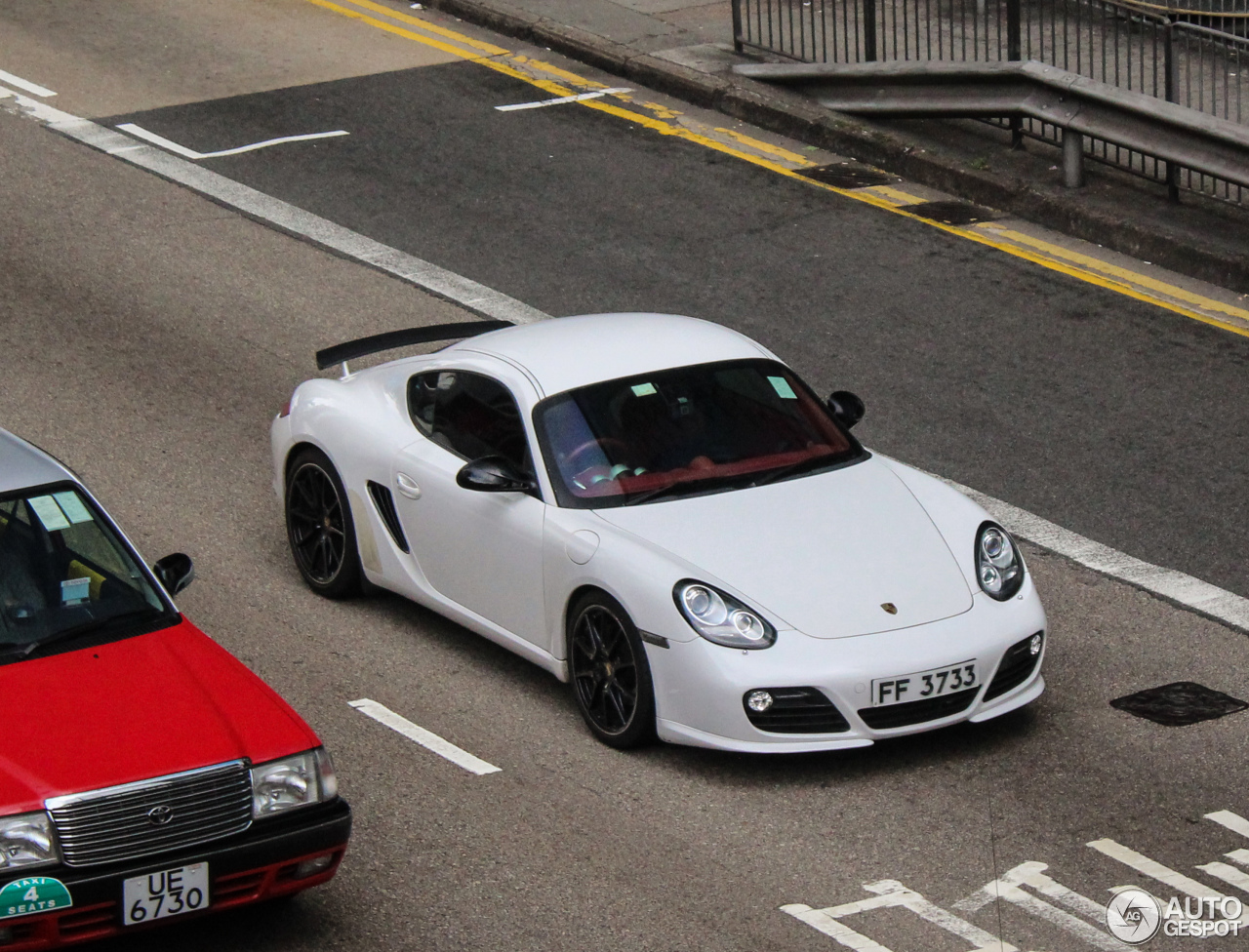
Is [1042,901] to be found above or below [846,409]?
below

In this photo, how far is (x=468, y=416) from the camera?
8.95 meters

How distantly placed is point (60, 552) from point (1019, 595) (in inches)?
146

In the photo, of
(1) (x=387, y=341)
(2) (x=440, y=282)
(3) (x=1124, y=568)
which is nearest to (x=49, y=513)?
(1) (x=387, y=341)

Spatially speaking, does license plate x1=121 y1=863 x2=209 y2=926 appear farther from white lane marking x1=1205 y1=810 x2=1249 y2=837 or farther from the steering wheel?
white lane marking x1=1205 y1=810 x2=1249 y2=837

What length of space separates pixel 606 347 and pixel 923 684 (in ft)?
7.37

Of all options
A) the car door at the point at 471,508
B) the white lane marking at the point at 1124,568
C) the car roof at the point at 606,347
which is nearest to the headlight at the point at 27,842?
the car door at the point at 471,508

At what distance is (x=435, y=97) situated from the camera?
17406mm

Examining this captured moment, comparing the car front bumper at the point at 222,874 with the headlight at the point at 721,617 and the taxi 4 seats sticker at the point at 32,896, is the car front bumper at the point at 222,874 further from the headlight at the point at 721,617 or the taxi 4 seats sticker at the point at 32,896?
the headlight at the point at 721,617

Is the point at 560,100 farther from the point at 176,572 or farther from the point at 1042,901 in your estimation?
the point at 1042,901

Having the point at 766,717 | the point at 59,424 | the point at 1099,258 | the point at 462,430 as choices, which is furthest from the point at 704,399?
the point at 1099,258

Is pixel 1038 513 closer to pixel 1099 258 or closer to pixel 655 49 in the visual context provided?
pixel 1099 258

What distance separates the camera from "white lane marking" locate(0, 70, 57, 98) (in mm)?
17598

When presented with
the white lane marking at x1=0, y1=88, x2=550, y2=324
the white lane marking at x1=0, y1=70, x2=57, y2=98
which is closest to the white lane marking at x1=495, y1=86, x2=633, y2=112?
the white lane marking at x1=0, y1=88, x2=550, y2=324

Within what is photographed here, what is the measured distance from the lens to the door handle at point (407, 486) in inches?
350
